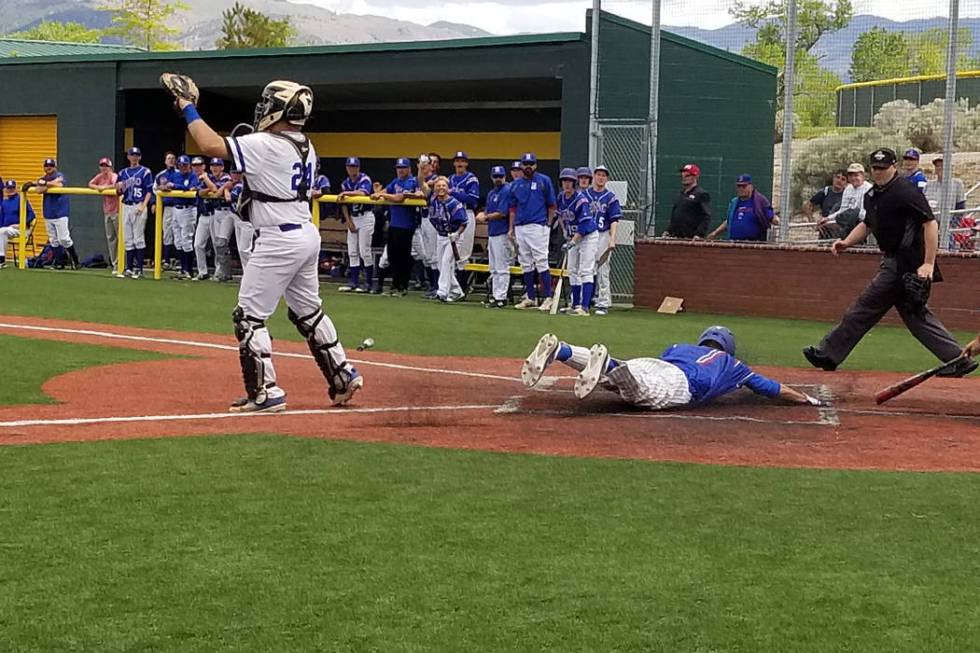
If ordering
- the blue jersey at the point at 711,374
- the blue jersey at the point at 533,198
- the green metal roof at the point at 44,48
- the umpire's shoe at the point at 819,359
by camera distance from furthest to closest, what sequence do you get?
the green metal roof at the point at 44,48, the blue jersey at the point at 533,198, the umpire's shoe at the point at 819,359, the blue jersey at the point at 711,374

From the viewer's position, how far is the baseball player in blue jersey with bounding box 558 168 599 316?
53.9 ft

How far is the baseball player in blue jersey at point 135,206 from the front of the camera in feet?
67.8

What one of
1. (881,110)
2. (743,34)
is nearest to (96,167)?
(743,34)

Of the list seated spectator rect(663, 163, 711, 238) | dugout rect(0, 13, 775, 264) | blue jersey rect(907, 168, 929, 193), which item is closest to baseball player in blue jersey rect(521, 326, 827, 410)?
blue jersey rect(907, 168, 929, 193)

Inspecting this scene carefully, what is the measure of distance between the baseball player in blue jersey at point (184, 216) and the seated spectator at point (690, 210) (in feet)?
26.8

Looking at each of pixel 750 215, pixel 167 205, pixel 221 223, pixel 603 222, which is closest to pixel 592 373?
pixel 603 222

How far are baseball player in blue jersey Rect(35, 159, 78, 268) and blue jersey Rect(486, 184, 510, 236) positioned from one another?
841 centimetres

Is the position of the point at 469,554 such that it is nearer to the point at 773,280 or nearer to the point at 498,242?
the point at 773,280

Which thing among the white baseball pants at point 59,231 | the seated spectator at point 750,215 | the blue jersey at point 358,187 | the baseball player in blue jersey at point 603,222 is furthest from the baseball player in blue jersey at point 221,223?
the seated spectator at point 750,215

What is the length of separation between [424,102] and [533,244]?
8.28 meters

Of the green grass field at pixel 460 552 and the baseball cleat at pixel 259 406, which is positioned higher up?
the baseball cleat at pixel 259 406

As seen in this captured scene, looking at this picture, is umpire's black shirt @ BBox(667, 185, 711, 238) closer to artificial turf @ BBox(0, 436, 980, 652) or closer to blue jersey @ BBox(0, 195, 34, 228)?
A: artificial turf @ BBox(0, 436, 980, 652)

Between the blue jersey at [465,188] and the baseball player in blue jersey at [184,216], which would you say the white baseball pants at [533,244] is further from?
the baseball player in blue jersey at [184,216]

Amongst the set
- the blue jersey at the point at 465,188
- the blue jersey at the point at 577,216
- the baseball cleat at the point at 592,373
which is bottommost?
the baseball cleat at the point at 592,373
